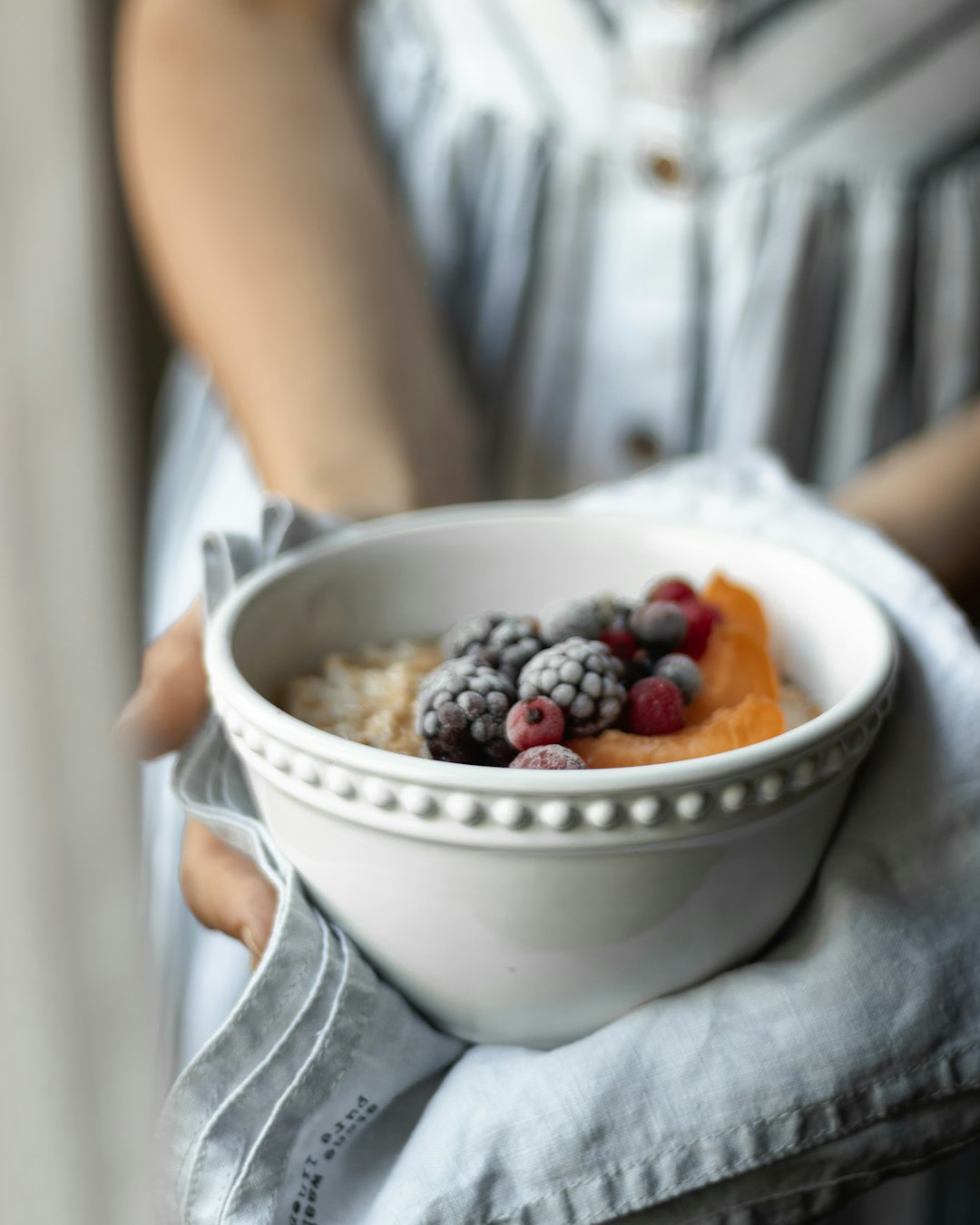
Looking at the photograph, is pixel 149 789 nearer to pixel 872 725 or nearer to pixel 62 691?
pixel 62 691

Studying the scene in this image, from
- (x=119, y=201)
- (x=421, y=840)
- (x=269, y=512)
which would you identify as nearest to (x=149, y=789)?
(x=269, y=512)

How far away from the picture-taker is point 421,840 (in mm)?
324

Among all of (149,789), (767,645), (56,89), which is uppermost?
(56,89)

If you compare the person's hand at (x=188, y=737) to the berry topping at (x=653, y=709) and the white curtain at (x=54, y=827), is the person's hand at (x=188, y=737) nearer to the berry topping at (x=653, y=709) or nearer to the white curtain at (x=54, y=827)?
the white curtain at (x=54, y=827)

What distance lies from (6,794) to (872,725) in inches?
Answer: 10.2

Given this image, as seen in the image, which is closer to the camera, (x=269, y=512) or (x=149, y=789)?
(x=269, y=512)

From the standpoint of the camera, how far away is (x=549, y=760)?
333 mm

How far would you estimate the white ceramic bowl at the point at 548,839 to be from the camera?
31cm

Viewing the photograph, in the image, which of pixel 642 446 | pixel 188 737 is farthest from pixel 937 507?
pixel 188 737

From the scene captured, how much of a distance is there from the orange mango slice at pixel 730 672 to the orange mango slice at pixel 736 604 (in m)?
0.02

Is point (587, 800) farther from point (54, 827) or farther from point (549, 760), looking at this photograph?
point (54, 827)

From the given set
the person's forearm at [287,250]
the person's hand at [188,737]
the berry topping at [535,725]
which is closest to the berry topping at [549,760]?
the berry topping at [535,725]

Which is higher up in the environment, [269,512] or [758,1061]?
[269,512]

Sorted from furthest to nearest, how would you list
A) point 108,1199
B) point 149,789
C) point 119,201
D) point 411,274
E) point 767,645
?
point 119,201 < point 411,274 < point 149,789 < point 767,645 < point 108,1199
